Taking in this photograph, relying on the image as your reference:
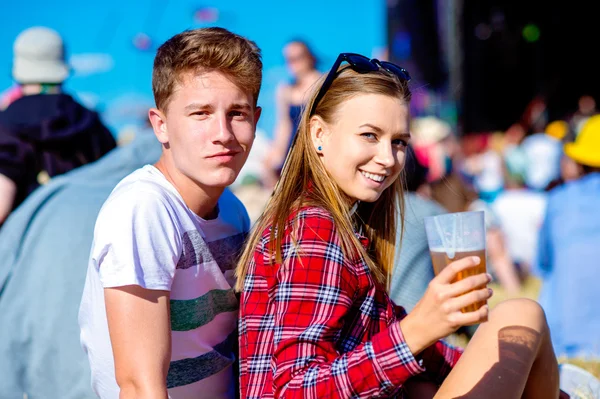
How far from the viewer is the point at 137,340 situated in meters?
1.94

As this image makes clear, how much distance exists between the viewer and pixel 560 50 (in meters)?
18.5

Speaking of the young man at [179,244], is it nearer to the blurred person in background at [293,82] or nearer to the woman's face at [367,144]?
the woman's face at [367,144]

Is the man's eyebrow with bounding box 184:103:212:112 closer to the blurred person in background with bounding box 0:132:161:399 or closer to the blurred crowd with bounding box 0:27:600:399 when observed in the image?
the blurred crowd with bounding box 0:27:600:399

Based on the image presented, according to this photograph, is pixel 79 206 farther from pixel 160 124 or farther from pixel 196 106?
pixel 196 106

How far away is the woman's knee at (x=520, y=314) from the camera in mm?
2324

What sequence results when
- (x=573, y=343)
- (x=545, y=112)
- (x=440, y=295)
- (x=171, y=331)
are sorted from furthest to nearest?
(x=545, y=112), (x=573, y=343), (x=171, y=331), (x=440, y=295)

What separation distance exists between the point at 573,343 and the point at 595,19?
14.8 metres

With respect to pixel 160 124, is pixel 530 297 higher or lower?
lower

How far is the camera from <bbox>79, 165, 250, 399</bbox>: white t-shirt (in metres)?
1.98

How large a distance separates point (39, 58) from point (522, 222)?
19.4 feet

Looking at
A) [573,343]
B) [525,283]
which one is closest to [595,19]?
[525,283]

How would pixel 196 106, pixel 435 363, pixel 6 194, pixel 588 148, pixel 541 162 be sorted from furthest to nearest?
pixel 541 162, pixel 588 148, pixel 6 194, pixel 435 363, pixel 196 106

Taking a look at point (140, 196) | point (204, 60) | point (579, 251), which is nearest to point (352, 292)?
point (140, 196)

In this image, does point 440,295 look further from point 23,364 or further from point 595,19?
point 595,19
